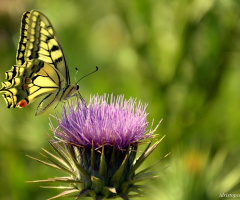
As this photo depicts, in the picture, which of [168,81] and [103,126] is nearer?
[103,126]

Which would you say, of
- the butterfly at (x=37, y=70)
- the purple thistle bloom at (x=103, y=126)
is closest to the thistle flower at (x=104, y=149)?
the purple thistle bloom at (x=103, y=126)

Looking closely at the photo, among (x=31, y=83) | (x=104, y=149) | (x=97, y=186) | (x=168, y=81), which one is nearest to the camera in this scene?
(x=97, y=186)

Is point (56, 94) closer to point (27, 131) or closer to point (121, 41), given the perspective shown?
point (27, 131)

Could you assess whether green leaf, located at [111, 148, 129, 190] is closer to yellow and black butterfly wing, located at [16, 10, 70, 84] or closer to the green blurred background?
yellow and black butterfly wing, located at [16, 10, 70, 84]

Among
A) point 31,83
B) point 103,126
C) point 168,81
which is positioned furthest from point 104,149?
point 168,81

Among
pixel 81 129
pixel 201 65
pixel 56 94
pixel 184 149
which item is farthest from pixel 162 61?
pixel 81 129

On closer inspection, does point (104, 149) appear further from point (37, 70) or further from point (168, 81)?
point (168, 81)

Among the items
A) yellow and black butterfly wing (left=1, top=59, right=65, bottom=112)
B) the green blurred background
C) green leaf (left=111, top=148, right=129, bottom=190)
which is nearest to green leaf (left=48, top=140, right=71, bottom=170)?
green leaf (left=111, top=148, right=129, bottom=190)

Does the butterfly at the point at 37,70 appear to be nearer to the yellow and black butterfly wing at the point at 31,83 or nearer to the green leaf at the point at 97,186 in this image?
the yellow and black butterfly wing at the point at 31,83
